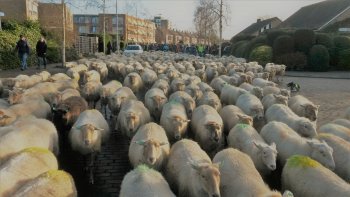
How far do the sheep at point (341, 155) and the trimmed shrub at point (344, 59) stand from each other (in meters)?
26.9

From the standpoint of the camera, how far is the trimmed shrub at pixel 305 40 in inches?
1273

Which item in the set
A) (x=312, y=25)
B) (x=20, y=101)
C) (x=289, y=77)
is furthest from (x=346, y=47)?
(x=20, y=101)

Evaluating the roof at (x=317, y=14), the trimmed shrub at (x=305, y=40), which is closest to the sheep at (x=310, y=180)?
the trimmed shrub at (x=305, y=40)

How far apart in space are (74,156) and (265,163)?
463 cm

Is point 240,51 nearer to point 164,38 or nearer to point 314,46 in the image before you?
point 314,46

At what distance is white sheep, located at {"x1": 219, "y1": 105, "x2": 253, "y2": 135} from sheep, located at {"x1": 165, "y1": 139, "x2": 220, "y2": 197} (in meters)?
2.32

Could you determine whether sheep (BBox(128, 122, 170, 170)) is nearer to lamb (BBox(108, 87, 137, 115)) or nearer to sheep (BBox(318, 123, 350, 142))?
lamb (BBox(108, 87, 137, 115))

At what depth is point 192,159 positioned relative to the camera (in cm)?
696

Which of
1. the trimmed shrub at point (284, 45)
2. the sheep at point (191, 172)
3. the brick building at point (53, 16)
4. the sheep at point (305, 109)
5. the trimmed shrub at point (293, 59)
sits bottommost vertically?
the sheep at point (191, 172)

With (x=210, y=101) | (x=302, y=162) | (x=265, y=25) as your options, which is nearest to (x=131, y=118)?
(x=210, y=101)

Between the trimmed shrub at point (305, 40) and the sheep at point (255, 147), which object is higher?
the trimmed shrub at point (305, 40)

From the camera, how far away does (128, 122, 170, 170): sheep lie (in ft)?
23.9

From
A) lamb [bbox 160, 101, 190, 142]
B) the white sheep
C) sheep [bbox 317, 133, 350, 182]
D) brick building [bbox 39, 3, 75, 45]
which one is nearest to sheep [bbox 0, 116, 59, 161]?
lamb [bbox 160, 101, 190, 142]

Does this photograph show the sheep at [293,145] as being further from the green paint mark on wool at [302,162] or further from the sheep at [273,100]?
the sheep at [273,100]
